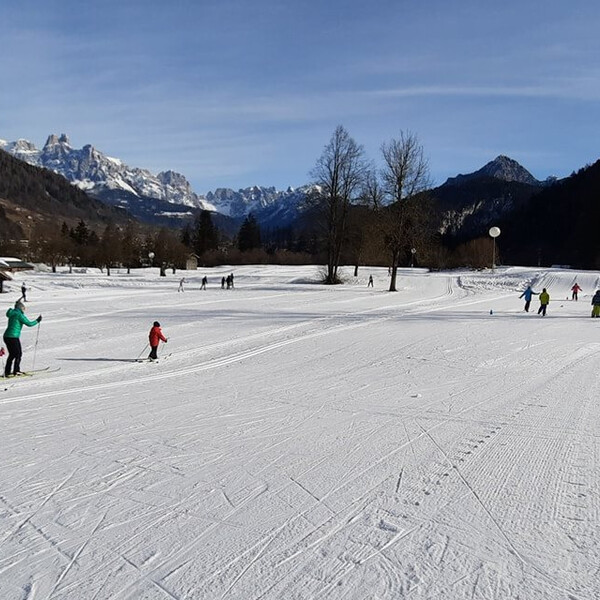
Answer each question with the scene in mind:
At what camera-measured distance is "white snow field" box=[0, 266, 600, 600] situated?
163 inches

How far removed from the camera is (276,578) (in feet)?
13.4

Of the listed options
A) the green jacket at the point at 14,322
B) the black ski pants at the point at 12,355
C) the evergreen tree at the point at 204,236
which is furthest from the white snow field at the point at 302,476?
the evergreen tree at the point at 204,236

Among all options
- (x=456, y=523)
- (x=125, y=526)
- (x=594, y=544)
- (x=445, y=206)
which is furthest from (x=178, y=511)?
(x=445, y=206)

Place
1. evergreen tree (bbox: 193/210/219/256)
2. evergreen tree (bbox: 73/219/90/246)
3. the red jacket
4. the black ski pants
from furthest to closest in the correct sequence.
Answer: evergreen tree (bbox: 193/210/219/256) < evergreen tree (bbox: 73/219/90/246) < the red jacket < the black ski pants

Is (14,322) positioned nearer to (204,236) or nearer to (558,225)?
(204,236)

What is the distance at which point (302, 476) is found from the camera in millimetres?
6129

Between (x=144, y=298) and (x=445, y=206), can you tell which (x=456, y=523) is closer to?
(x=144, y=298)

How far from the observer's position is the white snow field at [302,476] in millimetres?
4145

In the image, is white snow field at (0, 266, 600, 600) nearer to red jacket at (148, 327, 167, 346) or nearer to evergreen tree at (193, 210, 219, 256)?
red jacket at (148, 327, 167, 346)

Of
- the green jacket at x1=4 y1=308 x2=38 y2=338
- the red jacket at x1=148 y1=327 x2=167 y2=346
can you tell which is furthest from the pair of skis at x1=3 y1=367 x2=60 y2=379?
the red jacket at x1=148 y1=327 x2=167 y2=346

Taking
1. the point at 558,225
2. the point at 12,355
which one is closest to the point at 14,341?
the point at 12,355

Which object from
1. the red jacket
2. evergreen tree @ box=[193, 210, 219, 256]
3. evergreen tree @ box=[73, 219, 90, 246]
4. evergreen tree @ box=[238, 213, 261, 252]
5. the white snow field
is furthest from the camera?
evergreen tree @ box=[238, 213, 261, 252]

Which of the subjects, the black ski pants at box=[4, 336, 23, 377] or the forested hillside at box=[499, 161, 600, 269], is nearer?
the black ski pants at box=[4, 336, 23, 377]

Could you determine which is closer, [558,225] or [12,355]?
[12,355]
